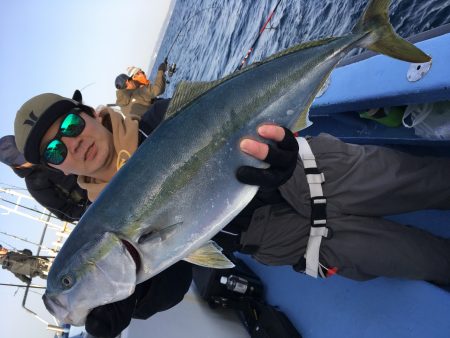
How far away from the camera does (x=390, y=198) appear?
7.18ft

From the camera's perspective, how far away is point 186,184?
Result: 1618mm

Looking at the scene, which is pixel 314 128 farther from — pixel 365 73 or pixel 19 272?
pixel 19 272

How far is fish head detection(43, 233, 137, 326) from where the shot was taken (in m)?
1.58

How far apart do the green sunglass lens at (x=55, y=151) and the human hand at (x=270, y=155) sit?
1.27m

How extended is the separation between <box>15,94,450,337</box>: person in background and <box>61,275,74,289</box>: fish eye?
1.56 ft

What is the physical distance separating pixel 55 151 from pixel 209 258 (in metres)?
1.29

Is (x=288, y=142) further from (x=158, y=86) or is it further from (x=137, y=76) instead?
(x=158, y=86)

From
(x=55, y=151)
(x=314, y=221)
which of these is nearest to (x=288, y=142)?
(x=314, y=221)

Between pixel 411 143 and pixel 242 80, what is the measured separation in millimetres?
1452

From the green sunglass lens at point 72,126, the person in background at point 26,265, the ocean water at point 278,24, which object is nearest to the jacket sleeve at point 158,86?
the ocean water at point 278,24

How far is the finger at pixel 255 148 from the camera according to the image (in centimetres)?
162

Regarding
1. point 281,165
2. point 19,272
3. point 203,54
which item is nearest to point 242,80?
point 281,165

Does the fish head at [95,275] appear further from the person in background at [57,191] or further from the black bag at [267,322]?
the black bag at [267,322]

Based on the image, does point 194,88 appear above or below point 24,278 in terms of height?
above
